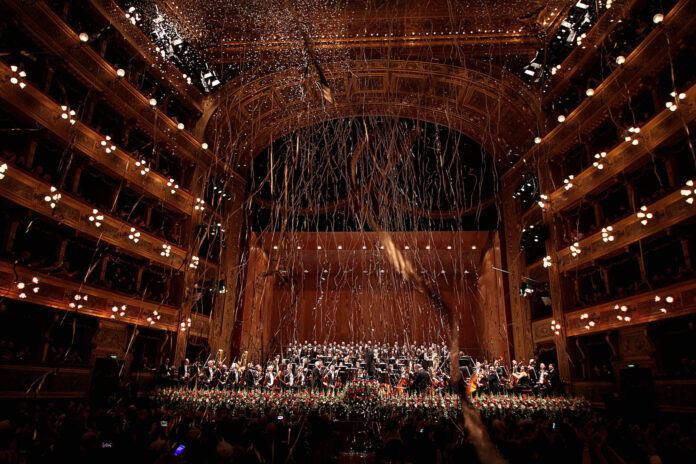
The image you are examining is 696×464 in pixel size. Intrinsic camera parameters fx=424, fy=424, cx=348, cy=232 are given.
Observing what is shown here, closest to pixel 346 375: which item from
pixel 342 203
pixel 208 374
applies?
pixel 208 374

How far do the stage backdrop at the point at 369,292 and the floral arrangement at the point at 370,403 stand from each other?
8806 millimetres

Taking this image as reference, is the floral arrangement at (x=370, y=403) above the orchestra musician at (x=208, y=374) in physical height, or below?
below

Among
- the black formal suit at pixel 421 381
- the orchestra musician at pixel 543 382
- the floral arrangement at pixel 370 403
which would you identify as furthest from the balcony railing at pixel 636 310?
the black formal suit at pixel 421 381

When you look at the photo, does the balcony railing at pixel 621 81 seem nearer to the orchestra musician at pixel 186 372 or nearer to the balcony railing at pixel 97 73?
the balcony railing at pixel 97 73

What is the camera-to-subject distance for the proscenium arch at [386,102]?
15336mm

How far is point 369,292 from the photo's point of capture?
23953mm

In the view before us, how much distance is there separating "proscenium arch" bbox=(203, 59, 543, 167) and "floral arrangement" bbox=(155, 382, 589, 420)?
9.44 metres

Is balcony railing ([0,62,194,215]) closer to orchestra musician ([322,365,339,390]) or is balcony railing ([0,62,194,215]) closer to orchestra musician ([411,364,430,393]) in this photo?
orchestra musician ([322,365,339,390])

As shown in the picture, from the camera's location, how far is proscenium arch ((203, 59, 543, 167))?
1534 cm

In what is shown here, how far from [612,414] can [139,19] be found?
17019mm

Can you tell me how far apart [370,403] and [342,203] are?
10.9 meters

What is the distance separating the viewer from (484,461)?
162 centimetres

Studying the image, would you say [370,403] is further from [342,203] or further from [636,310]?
[342,203]

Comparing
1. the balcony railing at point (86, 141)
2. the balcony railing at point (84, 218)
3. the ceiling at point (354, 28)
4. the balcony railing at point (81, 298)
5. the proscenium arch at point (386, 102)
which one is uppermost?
the ceiling at point (354, 28)
